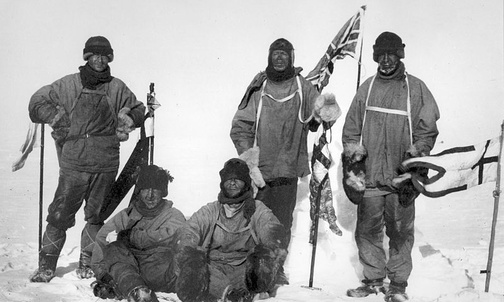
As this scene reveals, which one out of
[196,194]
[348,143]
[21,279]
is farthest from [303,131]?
[196,194]

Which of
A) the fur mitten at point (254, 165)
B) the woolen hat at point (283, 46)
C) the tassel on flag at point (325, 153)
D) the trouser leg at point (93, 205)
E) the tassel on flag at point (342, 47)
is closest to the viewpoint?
the fur mitten at point (254, 165)

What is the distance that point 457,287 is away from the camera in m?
5.52

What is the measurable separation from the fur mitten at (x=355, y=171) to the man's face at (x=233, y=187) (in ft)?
3.01

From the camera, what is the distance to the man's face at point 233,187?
457cm

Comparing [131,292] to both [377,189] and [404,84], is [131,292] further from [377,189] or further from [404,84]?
[404,84]

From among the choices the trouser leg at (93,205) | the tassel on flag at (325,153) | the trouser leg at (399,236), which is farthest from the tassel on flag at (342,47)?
the trouser leg at (93,205)

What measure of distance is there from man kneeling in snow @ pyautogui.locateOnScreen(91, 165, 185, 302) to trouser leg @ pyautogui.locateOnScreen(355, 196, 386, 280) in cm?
149

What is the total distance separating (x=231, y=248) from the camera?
4.60 meters

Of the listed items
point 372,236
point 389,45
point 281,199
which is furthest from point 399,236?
point 389,45

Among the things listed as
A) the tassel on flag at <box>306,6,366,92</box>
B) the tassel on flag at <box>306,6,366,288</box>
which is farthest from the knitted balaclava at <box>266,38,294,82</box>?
the tassel on flag at <box>306,6,366,92</box>

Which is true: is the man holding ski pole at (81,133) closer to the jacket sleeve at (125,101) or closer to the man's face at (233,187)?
the jacket sleeve at (125,101)

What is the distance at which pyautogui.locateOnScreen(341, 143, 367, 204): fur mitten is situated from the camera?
4.80 meters

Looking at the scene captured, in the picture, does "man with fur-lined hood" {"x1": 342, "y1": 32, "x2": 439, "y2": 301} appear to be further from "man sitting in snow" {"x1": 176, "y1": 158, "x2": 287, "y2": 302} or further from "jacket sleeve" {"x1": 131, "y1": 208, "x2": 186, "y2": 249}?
"jacket sleeve" {"x1": 131, "y1": 208, "x2": 186, "y2": 249}

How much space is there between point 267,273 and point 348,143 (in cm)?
132
